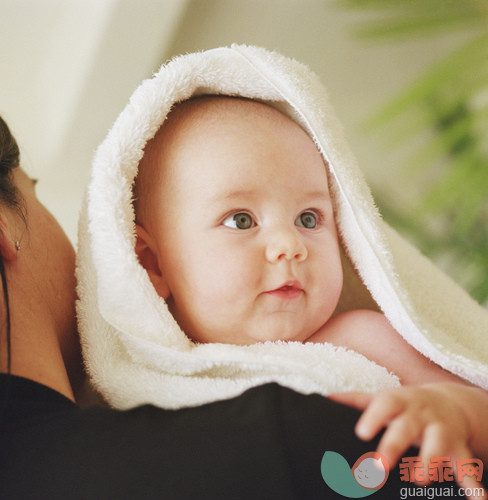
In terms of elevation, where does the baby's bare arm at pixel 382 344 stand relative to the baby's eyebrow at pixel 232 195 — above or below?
below

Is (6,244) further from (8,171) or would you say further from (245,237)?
(245,237)

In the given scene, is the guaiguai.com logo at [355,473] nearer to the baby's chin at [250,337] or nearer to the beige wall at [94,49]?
the baby's chin at [250,337]

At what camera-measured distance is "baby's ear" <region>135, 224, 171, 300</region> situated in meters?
0.79

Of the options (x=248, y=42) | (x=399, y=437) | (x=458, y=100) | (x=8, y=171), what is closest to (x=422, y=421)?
(x=399, y=437)

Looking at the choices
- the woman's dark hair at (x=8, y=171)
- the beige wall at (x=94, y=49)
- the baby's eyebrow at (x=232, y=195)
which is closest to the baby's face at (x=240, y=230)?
the baby's eyebrow at (x=232, y=195)

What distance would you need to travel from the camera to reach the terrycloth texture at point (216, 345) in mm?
649

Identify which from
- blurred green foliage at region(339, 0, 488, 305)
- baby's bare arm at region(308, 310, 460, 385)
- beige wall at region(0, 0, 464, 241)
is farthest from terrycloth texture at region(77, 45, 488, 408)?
beige wall at region(0, 0, 464, 241)

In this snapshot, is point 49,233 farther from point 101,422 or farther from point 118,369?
point 101,422

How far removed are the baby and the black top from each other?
9.1 inches

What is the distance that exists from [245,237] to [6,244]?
294 mm

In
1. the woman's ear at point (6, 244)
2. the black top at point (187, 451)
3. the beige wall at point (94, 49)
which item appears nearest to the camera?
the black top at point (187, 451)

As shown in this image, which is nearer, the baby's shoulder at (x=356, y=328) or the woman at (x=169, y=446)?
the woman at (x=169, y=446)

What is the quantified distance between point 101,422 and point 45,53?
4.22ft

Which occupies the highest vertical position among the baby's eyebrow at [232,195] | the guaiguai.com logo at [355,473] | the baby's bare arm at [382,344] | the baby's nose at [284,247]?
the baby's eyebrow at [232,195]
